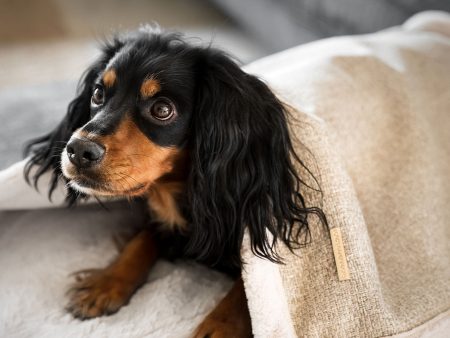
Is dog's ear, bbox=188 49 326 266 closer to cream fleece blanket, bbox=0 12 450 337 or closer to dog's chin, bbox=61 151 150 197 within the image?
cream fleece blanket, bbox=0 12 450 337

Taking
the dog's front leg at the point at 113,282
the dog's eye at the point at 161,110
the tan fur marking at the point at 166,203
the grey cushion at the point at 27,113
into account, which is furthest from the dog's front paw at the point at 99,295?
the grey cushion at the point at 27,113

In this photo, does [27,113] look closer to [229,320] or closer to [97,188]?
[97,188]

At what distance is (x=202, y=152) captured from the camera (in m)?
1.22

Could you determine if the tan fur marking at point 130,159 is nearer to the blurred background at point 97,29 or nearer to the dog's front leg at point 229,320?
the dog's front leg at point 229,320

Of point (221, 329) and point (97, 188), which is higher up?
point (97, 188)

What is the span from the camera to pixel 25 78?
288 centimetres

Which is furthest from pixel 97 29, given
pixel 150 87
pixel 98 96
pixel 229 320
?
pixel 229 320

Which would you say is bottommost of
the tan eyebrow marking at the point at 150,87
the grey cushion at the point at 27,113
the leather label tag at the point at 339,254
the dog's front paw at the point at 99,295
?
the grey cushion at the point at 27,113

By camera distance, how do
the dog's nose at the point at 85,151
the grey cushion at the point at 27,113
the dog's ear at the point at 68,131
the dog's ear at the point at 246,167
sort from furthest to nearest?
the grey cushion at the point at 27,113, the dog's ear at the point at 68,131, the dog's ear at the point at 246,167, the dog's nose at the point at 85,151

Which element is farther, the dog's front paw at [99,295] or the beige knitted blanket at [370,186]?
the dog's front paw at [99,295]

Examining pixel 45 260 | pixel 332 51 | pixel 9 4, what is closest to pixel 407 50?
pixel 332 51

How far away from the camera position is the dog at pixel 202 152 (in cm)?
112

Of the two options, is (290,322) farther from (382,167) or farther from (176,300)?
(382,167)

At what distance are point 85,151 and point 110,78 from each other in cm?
25
